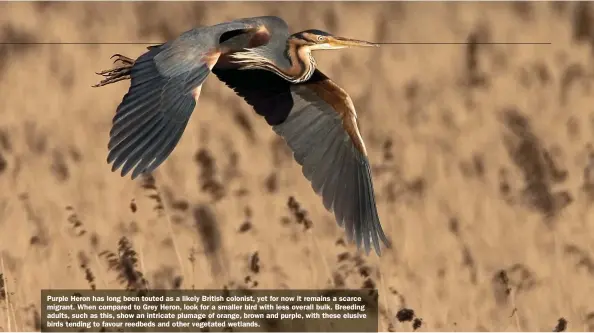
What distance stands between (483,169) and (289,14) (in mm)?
1544

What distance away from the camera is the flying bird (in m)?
4.63

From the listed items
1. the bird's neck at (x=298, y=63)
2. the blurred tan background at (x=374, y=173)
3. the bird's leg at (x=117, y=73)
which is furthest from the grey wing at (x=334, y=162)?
the bird's leg at (x=117, y=73)

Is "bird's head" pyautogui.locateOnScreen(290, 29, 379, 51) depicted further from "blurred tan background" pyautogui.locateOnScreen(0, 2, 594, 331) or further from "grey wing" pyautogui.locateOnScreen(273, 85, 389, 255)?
"blurred tan background" pyautogui.locateOnScreen(0, 2, 594, 331)

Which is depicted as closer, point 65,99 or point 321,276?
point 321,276

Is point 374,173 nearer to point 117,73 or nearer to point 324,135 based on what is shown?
point 324,135

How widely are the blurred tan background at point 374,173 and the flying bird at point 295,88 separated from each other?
0.14 metres

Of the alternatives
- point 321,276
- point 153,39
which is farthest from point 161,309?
point 153,39

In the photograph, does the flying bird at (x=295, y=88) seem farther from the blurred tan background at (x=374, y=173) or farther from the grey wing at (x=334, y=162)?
the blurred tan background at (x=374, y=173)

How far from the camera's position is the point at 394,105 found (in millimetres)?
6434

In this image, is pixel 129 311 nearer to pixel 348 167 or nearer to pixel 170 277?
pixel 170 277

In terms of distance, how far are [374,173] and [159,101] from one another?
1557mm
